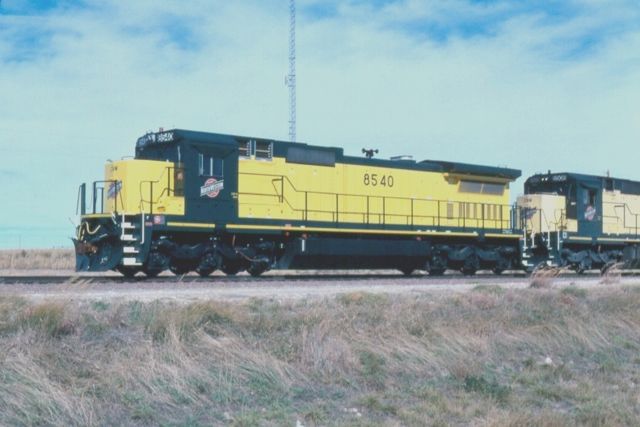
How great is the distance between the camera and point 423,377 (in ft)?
31.1

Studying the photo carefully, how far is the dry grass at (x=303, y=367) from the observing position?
7602 millimetres

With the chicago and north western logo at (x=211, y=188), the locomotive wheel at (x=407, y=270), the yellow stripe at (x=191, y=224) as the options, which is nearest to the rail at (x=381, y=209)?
the chicago and north western logo at (x=211, y=188)

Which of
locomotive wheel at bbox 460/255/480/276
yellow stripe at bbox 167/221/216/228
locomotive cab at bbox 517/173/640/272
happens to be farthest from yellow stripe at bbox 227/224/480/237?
locomotive cab at bbox 517/173/640/272

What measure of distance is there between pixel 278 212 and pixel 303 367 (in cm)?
1161

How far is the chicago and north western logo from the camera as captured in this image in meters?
19.1

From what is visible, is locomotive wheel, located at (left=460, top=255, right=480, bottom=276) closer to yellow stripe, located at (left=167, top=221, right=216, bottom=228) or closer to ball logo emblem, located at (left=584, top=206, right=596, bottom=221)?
ball logo emblem, located at (left=584, top=206, right=596, bottom=221)

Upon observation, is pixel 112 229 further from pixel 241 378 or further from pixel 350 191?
pixel 241 378

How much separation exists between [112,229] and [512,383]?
1126 centimetres

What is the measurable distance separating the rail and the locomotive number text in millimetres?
393

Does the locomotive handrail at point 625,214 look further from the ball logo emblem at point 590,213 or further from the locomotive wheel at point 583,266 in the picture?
the locomotive wheel at point 583,266

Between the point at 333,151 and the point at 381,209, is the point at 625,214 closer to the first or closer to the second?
the point at 381,209

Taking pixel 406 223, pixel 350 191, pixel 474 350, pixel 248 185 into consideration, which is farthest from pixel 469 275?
pixel 474 350

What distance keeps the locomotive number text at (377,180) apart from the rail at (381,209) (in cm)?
39

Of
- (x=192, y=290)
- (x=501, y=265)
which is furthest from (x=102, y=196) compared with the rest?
(x=501, y=265)
